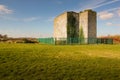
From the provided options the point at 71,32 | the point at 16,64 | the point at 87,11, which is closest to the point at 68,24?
the point at 71,32

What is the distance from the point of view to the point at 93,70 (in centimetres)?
843

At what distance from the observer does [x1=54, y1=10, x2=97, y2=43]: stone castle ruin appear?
3862 centimetres

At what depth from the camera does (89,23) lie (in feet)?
127

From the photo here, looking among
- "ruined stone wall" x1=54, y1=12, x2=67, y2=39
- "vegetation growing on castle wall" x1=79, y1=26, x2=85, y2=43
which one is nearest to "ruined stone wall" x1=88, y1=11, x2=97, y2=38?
"vegetation growing on castle wall" x1=79, y1=26, x2=85, y2=43

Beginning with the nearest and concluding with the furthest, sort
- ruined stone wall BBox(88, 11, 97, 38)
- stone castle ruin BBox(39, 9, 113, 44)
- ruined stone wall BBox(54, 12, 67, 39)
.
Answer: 1. stone castle ruin BBox(39, 9, 113, 44)
2. ruined stone wall BBox(88, 11, 97, 38)
3. ruined stone wall BBox(54, 12, 67, 39)

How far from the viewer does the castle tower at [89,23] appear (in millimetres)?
38531

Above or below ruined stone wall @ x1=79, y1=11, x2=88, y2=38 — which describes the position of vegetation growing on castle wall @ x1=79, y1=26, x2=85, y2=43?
below

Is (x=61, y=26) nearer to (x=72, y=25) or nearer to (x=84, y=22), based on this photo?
(x=72, y=25)

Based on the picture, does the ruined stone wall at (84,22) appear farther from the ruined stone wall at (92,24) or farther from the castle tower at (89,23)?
the ruined stone wall at (92,24)

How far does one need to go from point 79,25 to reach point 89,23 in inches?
122

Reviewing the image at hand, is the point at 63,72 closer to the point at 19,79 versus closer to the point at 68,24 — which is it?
the point at 19,79

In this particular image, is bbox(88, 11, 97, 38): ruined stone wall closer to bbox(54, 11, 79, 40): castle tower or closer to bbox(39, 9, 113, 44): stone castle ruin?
bbox(39, 9, 113, 44): stone castle ruin

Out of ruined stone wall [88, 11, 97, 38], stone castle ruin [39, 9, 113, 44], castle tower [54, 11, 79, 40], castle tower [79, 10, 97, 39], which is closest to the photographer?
stone castle ruin [39, 9, 113, 44]

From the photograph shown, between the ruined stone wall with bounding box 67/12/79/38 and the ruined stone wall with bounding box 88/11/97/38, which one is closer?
the ruined stone wall with bounding box 88/11/97/38
